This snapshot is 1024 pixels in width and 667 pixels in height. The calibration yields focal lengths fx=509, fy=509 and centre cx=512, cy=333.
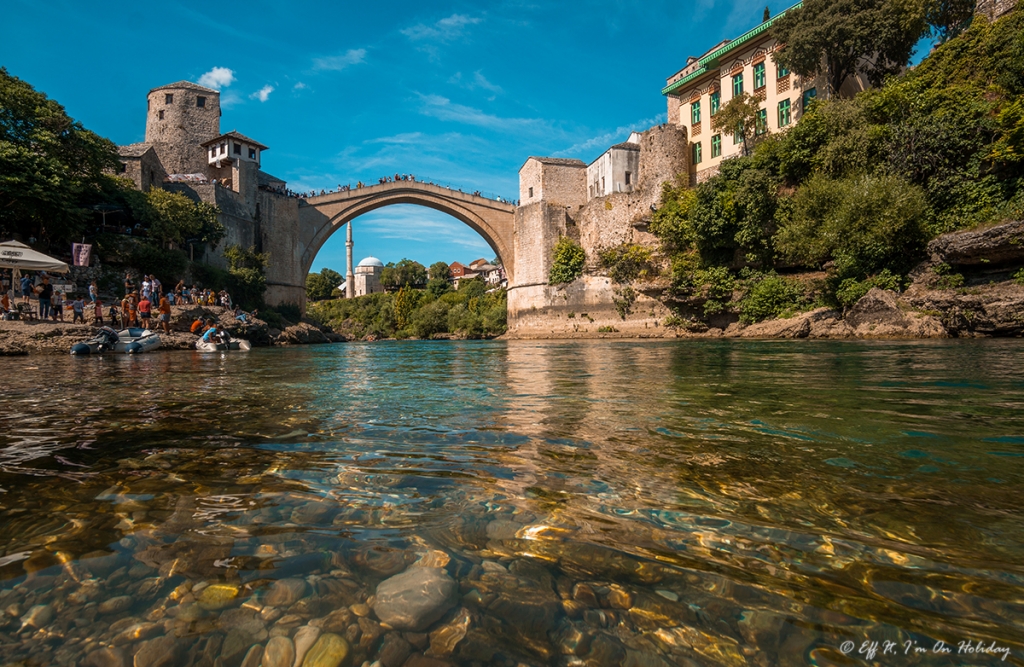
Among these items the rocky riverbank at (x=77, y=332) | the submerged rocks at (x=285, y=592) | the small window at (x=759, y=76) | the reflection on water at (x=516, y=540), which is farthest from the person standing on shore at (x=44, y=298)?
the small window at (x=759, y=76)

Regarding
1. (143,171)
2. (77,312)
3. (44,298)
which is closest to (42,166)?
(77,312)

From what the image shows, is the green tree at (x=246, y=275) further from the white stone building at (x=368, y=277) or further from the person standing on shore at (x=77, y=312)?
the white stone building at (x=368, y=277)

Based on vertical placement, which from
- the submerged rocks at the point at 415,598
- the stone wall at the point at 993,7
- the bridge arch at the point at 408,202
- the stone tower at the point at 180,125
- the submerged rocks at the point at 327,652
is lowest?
the submerged rocks at the point at 327,652

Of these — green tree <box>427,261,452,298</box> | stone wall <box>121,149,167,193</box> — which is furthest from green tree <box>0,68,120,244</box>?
green tree <box>427,261,452,298</box>

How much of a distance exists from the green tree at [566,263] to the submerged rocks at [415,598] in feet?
94.0

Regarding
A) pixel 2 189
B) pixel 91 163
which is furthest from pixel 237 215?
pixel 2 189

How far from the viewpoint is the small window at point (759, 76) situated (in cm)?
2392

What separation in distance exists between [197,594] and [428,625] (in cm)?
53

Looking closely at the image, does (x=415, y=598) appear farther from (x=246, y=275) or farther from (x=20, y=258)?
(x=246, y=275)

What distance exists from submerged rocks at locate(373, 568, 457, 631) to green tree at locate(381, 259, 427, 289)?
64007 mm

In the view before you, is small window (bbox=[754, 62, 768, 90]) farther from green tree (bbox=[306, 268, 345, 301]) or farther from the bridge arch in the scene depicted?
green tree (bbox=[306, 268, 345, 301])

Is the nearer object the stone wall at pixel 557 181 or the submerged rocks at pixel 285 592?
the submerged rocks at pixel 285 592

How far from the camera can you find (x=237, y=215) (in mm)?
28875

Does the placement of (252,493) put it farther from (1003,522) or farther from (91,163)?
(91,163)
